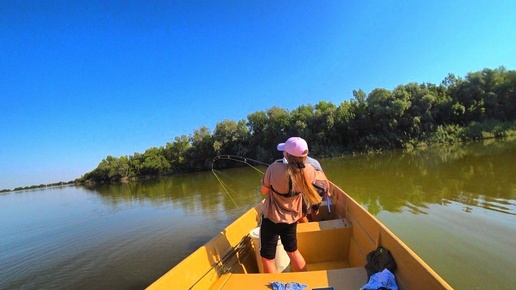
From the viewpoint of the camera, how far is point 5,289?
5.52m

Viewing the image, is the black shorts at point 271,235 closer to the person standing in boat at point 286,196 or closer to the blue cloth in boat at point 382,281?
the person standing in boat at point 286,196

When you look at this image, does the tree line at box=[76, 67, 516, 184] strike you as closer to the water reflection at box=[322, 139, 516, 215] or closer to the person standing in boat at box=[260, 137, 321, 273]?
the water reflection at box=[322, 139, 516, 215]

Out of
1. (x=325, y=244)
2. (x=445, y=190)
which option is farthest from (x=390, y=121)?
(x=325, y=244)

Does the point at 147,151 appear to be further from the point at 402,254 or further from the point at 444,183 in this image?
the point at 402,254

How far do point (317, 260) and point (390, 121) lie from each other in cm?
2990

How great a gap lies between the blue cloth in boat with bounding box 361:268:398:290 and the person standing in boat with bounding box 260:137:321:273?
724 mm

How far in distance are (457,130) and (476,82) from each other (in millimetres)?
6427

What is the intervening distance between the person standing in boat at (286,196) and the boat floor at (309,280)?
0.94 ft

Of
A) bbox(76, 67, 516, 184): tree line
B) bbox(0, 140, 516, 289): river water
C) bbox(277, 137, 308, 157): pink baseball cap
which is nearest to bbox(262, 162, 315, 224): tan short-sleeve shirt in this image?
bbox(277, 137, 308, 157): pink baseball cap

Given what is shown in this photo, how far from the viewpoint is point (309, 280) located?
7.47 ft

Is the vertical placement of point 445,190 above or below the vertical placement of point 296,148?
below

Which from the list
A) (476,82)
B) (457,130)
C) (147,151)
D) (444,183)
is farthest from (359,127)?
(147,151)

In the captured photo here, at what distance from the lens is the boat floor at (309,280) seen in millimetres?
2195

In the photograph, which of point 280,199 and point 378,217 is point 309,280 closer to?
point 280,199
